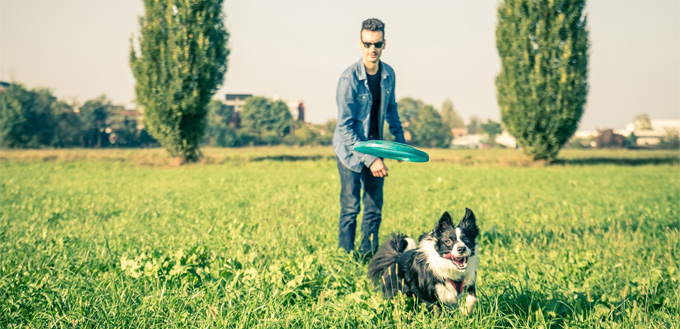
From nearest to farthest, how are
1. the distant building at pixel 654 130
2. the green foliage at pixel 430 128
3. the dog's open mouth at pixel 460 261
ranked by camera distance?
the dog's open mouth at pixel 460 261 < the green foliage at pixel 430 128 < the distant building at pixel 654 130

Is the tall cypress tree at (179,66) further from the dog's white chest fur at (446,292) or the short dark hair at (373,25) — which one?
the dog's white chest fur at (446,292)

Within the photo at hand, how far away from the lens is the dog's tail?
3961mm

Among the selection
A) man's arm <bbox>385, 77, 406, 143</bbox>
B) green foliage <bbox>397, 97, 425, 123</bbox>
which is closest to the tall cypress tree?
man's arm <bbox>385, 77, 406, 143</bbox>

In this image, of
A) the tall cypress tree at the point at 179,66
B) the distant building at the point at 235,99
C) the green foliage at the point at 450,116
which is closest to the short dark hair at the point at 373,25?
the tall cypress tree at the point at 179,66

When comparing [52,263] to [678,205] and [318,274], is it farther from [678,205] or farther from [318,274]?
[678,205]

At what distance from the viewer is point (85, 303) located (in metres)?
3.62

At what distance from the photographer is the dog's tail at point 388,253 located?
3.96m

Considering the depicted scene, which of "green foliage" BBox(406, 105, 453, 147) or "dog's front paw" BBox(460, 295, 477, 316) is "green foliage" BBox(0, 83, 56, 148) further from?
"dog's front paw" BBox(460, 295, 477, 316)

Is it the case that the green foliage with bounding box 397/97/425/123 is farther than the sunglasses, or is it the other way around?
the green foliage with bounding box 397/97/425/123

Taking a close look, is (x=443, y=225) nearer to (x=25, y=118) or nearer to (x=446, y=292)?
(x=446, y=292)

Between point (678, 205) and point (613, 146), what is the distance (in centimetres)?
5350

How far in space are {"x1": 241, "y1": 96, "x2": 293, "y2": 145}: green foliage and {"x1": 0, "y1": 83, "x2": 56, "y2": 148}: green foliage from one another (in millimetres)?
21653

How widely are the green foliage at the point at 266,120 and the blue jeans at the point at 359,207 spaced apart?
54.1 metres

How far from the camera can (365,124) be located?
4.99 m
